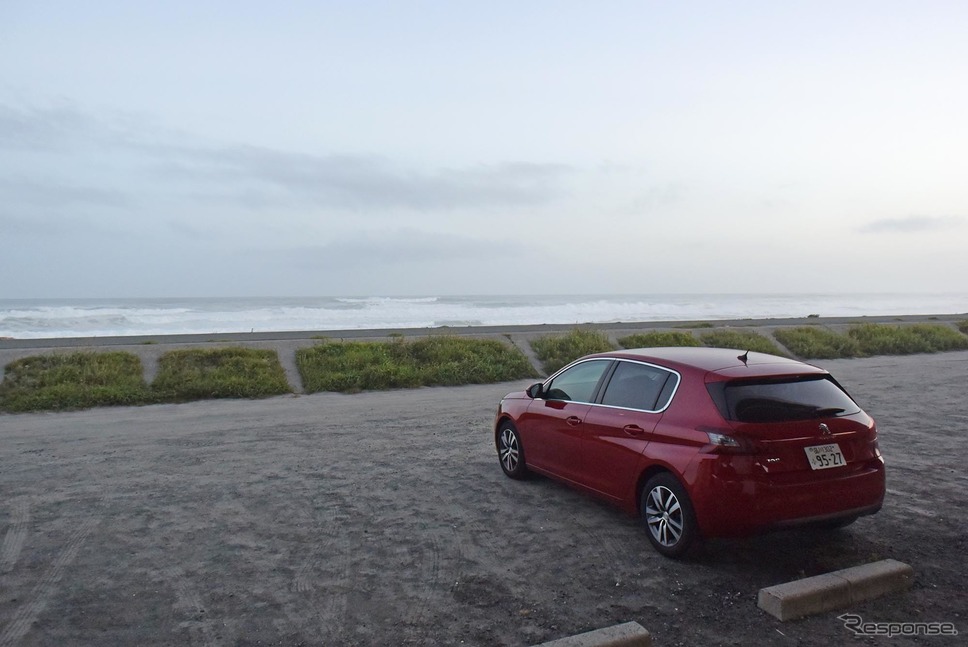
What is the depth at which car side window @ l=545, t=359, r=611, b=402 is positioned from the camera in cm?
668

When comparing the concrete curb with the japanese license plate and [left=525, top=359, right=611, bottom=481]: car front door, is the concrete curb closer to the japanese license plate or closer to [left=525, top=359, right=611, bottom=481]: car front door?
the japanese license plate

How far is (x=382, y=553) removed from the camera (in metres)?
5.62

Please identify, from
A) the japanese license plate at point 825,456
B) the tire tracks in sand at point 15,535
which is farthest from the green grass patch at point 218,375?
the japanese license plate at point 825,456

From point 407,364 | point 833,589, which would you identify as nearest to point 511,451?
point 833,589

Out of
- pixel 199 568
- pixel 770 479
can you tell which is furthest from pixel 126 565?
pixel 770 479

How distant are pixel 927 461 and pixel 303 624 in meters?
6.95

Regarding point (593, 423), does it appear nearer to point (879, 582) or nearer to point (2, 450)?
point (879, 582)

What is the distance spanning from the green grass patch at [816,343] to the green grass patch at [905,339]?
45cm

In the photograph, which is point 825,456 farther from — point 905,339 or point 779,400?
point 905,339

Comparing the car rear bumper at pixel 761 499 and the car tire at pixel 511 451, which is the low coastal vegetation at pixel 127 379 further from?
the car rear bumper at pixel 761 499

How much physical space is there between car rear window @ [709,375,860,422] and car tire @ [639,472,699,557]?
0.66 m

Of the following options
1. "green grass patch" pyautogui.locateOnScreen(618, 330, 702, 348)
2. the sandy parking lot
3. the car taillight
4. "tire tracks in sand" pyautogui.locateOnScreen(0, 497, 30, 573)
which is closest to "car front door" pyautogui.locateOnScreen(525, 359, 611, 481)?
the sandy parking lot

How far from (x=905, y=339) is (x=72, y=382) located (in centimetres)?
2282

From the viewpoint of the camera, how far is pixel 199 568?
17.6 ft
